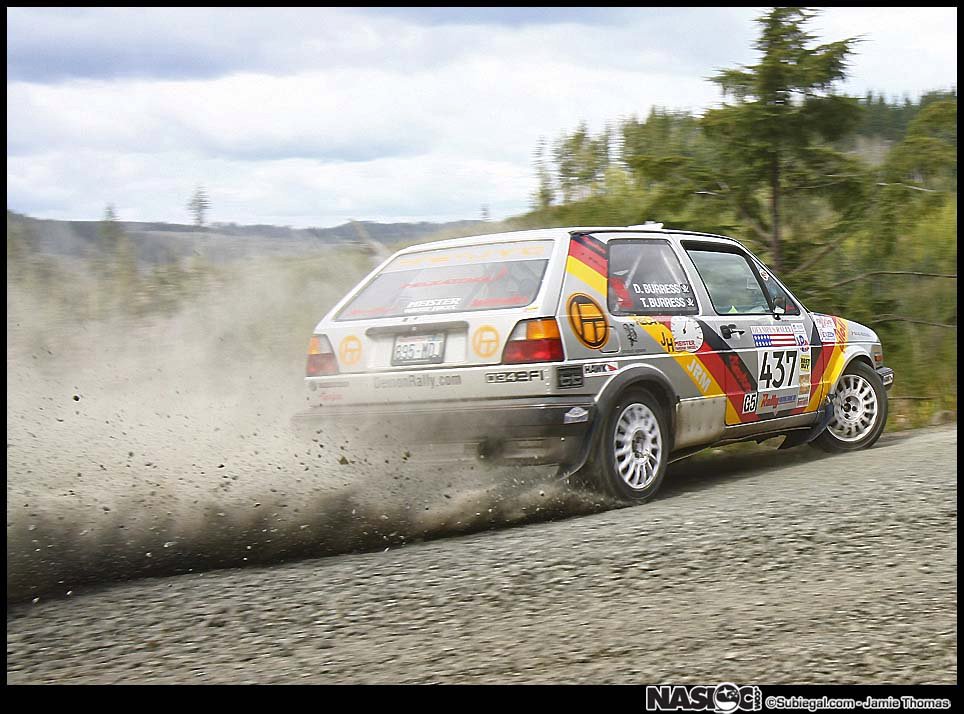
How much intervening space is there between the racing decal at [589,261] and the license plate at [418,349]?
0.91 metres

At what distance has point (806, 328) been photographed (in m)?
8.41

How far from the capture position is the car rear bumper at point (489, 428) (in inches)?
249

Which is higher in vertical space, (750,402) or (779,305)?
(779,305)

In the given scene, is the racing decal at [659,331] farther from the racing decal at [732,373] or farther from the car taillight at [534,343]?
the car taillight at [534,343]

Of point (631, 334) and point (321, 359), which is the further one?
point (321, 359)

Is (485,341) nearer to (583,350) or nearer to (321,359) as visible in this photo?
(583,350)

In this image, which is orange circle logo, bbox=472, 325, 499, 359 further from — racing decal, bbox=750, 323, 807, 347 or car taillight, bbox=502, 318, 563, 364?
racing decal, bbox=750, 323, 807, 347

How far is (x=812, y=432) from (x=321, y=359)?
3997 mm

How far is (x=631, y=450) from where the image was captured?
6.73 metres
